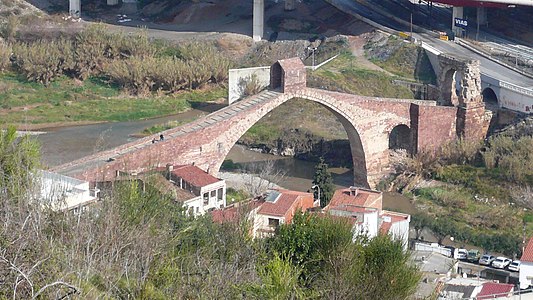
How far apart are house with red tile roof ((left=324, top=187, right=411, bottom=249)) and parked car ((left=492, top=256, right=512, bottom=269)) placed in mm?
2827

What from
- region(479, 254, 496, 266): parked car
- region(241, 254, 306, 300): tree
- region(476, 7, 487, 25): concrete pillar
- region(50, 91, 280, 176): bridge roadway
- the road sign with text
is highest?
region(476, 7, 487, 25): concrete pillar

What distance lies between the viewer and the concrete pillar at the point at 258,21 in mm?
63969

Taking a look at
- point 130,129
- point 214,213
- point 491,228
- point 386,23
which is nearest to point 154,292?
point 214,213

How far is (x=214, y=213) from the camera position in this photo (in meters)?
32.2

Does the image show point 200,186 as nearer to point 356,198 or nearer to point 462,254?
point 356,198

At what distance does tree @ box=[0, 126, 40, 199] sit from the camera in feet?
75.7

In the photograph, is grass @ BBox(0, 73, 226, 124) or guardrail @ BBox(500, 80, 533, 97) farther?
grass @ BBox(0, 73, 226, 124)

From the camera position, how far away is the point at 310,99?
44.4 meters

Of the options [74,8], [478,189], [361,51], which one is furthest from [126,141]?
[74,8]

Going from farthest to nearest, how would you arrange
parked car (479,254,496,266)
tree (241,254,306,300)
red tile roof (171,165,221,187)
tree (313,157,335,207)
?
tree (313,157,335,207), red tile roof (171,165,221,187), parked car (479,254,496,266), tree (241,254,306,300)

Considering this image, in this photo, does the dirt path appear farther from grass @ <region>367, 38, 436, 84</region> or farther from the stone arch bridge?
the stone arch bridge

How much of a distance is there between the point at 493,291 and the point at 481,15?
3500cm

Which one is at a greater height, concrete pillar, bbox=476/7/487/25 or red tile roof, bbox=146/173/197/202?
concrete pillar, bbox=476/7/487/25

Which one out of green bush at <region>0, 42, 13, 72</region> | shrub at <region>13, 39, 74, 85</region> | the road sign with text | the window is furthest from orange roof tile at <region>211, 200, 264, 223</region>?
green bush at <region>0, 42, 13, 72</region>
